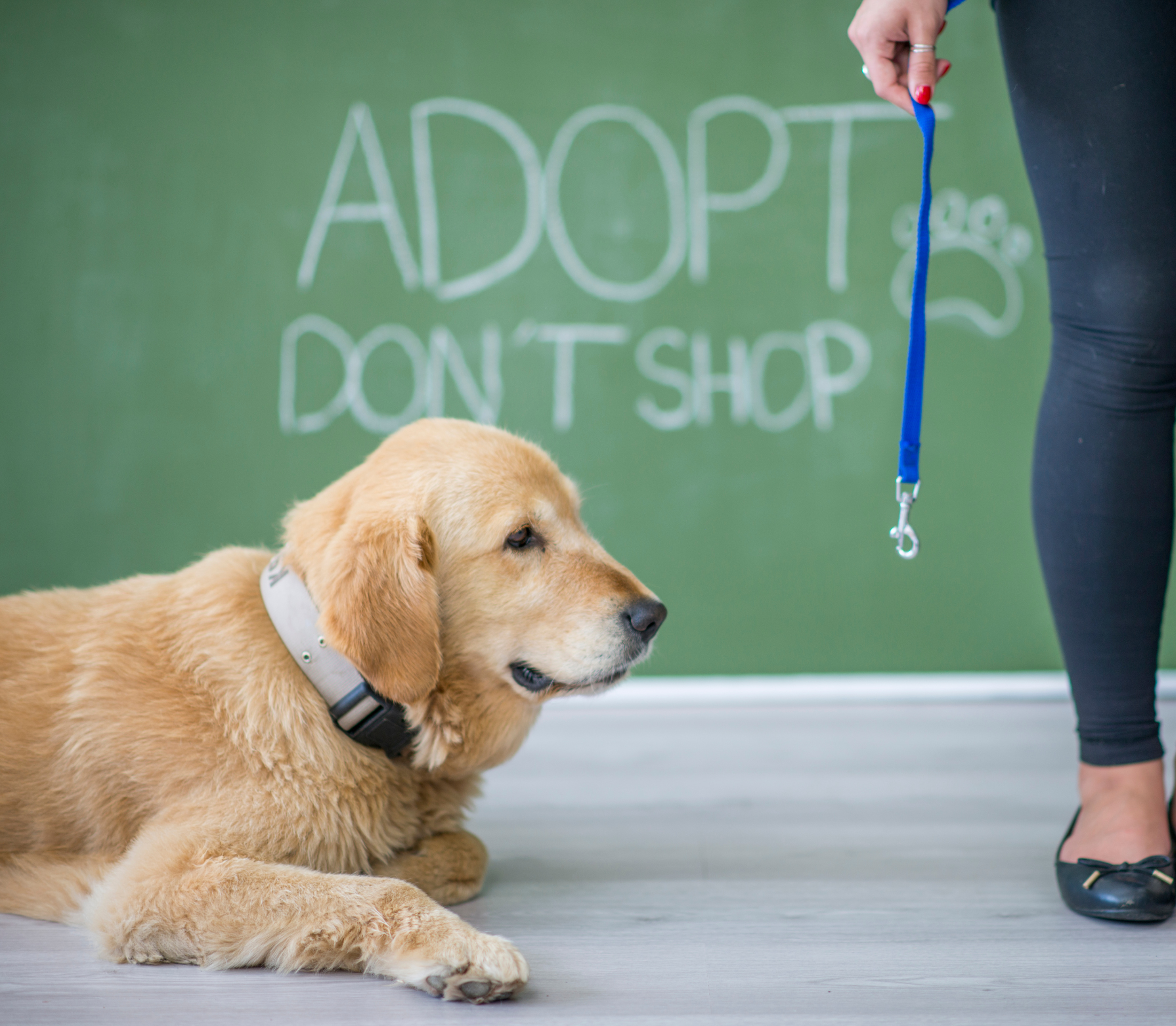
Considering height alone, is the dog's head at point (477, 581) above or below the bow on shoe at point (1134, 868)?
above

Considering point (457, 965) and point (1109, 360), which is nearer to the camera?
point (457, 965)

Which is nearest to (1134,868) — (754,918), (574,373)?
(754,918)

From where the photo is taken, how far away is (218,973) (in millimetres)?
987

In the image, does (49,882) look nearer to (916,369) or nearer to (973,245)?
(916,369)

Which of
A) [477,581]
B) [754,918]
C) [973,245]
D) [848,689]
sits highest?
[973,245]

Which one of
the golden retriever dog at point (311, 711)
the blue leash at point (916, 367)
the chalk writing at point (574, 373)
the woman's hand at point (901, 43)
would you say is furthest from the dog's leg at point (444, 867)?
the chalk writing at point (574, 373)

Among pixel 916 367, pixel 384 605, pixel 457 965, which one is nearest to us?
pixel 457 965

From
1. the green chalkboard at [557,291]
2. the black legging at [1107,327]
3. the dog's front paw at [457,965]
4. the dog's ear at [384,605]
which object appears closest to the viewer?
the dog's front paw at [457,965]

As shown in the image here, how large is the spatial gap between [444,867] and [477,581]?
1.10ft

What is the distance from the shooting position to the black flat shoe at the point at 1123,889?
1.12 meters

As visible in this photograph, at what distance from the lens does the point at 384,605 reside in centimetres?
107

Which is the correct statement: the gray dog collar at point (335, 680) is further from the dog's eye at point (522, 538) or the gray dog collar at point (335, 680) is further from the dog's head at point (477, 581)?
the dog's eye at point (522, 538)

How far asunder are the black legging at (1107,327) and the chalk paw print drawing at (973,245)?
1.19 m

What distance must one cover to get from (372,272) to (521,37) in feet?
2.14
